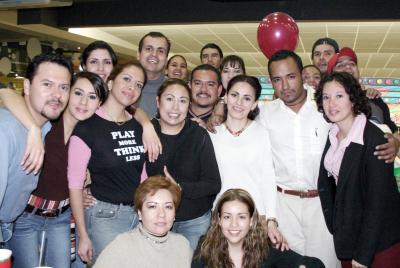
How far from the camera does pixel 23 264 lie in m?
2.13

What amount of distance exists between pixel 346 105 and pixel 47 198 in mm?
1596

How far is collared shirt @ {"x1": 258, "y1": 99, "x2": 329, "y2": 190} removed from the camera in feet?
8.52

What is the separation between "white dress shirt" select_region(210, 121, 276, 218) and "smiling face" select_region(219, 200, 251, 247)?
11.3 inches

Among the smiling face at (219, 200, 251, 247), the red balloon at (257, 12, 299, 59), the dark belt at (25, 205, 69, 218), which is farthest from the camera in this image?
the red balloon at (257, 12, 299, 59)

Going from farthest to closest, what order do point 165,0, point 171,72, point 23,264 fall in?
point 165,0
point 171,72
point 23,264

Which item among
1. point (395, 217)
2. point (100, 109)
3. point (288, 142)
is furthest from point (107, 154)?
point (395, 217)

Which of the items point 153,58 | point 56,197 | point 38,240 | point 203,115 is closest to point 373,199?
point 203,115

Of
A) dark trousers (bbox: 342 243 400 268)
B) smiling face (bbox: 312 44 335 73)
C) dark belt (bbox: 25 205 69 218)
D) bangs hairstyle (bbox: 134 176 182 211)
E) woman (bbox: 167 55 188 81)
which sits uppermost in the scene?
smiling face (bbox: 312 44 335 73)

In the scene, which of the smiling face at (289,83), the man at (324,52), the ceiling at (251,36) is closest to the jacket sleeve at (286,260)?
the smiling face at (289,83)

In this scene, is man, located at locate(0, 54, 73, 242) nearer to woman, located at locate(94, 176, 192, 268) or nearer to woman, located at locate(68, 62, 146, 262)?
woman, located at locate(68, 62, 146, 262)

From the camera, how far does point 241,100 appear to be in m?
2.40

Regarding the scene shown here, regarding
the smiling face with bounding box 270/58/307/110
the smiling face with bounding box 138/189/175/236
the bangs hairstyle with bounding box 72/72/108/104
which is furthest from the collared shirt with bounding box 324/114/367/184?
the bangs hairstyle with bounding box 72/72/108/104

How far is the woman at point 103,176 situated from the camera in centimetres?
219

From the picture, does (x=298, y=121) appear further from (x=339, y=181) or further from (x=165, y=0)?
(x=165, y=0)
